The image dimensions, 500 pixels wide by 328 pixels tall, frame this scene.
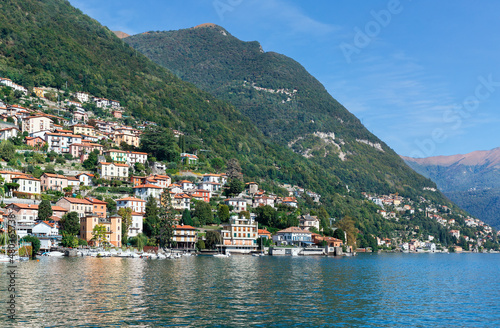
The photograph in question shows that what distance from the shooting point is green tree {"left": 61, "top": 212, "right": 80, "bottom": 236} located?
92562mm

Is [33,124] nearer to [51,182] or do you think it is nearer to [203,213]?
[51,182]

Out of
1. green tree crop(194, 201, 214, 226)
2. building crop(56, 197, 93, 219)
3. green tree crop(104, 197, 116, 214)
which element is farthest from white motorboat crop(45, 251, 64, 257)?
green tree crop(194, 201, 214, 226)

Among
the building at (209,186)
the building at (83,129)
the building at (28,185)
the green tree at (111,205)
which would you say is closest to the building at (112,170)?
the green tree at (111,205)

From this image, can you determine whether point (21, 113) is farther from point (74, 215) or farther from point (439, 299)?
point (439, 299)

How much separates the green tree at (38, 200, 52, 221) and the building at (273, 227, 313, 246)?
56.7 m

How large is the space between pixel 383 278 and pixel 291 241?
214ft

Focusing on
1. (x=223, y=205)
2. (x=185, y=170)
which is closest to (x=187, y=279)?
(x=223, y=205)

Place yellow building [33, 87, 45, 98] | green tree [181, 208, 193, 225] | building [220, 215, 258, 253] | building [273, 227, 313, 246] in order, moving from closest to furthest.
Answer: green tree [181, 208, 193, 225] → building [220, 215, 258, 253] → building [273, 227, 313, 246] → yellow building [33, 87, 45, 98]

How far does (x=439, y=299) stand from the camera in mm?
45344

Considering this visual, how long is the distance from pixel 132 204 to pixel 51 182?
698 inches

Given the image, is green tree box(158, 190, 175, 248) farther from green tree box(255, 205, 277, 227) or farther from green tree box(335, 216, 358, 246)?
green tree box(335, 216, 358, 246)

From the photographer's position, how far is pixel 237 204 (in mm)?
133500

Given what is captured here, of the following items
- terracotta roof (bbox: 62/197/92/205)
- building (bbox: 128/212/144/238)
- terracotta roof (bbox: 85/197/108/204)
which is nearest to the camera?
terracotta roof (bbox: 62/197/92/205)

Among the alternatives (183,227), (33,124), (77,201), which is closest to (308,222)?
(183,227)
